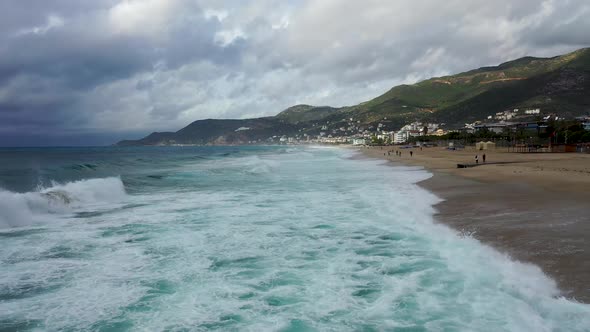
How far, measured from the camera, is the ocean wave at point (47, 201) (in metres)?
14.4

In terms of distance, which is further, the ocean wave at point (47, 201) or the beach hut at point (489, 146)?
the beach hut at point (489, 146)

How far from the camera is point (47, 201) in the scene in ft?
56.2

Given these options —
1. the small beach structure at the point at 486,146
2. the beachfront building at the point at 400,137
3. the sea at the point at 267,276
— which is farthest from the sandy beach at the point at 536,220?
the beachfront building at the point at 400,137

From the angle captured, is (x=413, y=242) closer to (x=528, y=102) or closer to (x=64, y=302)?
(x=64, y=302)

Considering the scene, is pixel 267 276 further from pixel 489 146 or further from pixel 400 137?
pixel 400 137

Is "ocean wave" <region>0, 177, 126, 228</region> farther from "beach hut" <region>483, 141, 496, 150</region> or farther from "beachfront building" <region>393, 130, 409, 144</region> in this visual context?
"beachfront building" <region>393, 130, 409, 144</region>

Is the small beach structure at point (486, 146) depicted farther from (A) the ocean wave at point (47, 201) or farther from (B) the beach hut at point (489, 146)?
Answer: (A) the ocean wave at point (47, 201)

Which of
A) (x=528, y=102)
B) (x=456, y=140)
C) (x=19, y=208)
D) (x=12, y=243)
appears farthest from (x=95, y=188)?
(x=528, y=102)

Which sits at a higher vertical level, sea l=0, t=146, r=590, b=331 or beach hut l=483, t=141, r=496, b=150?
beach hut l=483, t=141, r=496, b=150

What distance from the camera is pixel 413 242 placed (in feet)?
33.0

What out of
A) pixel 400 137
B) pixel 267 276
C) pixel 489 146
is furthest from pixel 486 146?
pixel 400 137

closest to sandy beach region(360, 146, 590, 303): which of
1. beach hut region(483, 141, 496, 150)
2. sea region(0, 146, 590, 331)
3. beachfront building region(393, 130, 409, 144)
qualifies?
sea region(0, 146, 590, 331)

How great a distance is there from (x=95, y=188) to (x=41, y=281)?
15.8 meters

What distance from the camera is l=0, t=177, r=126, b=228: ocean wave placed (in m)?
14.4
